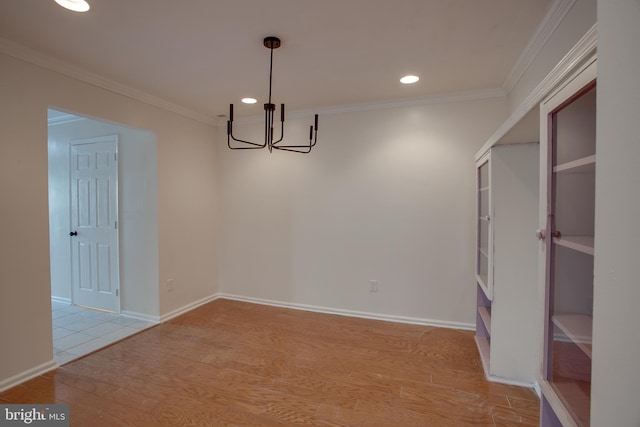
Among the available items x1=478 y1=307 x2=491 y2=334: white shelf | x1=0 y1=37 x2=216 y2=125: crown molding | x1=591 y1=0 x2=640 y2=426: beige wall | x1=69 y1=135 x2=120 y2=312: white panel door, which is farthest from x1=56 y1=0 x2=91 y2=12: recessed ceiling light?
x1=478 y1=307 x2=491 y2=334: white shelf

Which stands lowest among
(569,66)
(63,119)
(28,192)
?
(28,192)

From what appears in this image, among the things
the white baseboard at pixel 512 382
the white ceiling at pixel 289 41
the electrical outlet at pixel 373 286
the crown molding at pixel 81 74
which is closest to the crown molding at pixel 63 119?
the crown molding at pixel 81 74

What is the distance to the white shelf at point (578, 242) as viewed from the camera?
1000mm

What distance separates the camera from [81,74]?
269 cm

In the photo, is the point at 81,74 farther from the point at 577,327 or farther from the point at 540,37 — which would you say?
the point at 577,327

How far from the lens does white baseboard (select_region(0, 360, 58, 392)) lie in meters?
2.24

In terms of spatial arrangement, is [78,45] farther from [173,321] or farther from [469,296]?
[469,296]

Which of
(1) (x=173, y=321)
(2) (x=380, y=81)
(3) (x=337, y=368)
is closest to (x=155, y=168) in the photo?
(1) (x=173, y=321)

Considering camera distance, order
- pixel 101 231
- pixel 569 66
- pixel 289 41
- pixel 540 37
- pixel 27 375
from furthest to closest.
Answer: pixel 101 231 < pixel 27 375 < pixel 289 41 < pixel 540 37 < pixel 569 66

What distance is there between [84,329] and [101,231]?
46.0 inches

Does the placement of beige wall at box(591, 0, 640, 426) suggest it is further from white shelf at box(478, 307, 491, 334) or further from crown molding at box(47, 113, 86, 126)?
crown molding at box(47, 113, 86, 126)

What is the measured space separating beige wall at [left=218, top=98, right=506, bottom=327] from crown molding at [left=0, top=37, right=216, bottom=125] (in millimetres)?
992

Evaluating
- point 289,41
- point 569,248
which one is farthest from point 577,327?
point 289,41

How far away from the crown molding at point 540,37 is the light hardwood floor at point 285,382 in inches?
95.8
